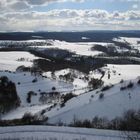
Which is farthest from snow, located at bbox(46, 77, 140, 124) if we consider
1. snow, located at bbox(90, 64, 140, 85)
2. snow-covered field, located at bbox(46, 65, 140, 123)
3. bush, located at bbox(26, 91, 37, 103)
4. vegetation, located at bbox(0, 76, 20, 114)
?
snow, located at bbox(90, 64, 140, 85)

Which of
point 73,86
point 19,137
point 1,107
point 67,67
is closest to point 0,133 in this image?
point 19,137

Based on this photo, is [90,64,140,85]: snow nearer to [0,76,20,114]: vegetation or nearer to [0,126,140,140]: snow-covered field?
[0,76,20,114]: vegetation

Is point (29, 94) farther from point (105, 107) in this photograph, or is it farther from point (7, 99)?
point (105, 107)

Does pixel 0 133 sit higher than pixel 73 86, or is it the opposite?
pixel 0 133

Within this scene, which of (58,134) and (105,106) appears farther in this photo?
(105,106)

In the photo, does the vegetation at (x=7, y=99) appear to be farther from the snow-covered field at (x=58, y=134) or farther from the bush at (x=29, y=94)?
the snow-covered field at (x=58, y=134)

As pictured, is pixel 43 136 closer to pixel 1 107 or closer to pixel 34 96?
pixel 1 107

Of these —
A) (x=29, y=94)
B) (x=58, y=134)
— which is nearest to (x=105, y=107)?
(x=58, y=134)

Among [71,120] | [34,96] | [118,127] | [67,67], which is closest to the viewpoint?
[118,127]

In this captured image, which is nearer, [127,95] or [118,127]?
[118,127]
